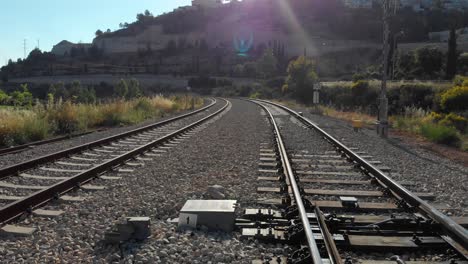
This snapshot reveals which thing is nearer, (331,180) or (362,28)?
(331,180)

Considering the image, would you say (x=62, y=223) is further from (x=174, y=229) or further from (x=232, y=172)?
(x=232, y=172)

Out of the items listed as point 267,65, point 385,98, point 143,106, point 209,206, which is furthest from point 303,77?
point 267,65

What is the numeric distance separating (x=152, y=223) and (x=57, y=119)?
12.7 metres

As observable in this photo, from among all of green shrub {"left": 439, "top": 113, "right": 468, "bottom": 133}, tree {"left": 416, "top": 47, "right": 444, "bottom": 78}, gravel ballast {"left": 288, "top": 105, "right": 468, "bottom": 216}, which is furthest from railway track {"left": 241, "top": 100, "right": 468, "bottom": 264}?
tree {"left": 416, "top": 47, "right": 444, "bottom": 78}

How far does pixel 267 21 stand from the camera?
7633 inches

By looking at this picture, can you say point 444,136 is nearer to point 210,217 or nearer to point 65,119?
point 210,217

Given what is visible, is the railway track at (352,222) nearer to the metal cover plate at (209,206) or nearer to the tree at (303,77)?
the metal cover plate at (209,206)

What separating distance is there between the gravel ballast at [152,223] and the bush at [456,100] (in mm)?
18959

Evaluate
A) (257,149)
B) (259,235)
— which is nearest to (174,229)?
(259,235)

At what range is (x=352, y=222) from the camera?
497 centimetres

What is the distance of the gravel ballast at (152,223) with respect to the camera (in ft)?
13.8

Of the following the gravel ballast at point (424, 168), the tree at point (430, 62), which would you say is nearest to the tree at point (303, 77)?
the tree at point (430, 62)

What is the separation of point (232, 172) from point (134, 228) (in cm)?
386

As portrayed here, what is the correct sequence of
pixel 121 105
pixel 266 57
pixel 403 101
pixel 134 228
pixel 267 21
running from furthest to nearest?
1. pixel 267 21
2. pixel 266 57
3. pixel 403 101
4. pixel 121 105
5. pixel 134 228
